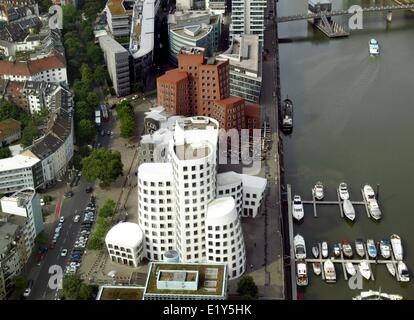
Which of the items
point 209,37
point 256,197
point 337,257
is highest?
point 209,37

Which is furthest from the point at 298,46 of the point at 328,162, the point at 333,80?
the point at 328,162

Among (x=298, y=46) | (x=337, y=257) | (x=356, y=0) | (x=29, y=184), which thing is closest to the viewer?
(x=337, y=257)

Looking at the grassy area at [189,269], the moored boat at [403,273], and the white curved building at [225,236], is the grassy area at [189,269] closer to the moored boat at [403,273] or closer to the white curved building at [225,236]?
the white curved building at [225,236]

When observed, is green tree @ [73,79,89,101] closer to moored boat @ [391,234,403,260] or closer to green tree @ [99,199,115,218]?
green tree @ [99,199,115,218]

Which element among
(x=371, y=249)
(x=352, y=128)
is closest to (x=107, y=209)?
(x=371, y=249)

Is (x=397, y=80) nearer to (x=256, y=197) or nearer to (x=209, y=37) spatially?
(x=209, y=37)

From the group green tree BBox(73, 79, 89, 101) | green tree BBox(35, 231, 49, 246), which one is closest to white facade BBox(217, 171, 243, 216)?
green tree BBox(35, 231, 49, 246)

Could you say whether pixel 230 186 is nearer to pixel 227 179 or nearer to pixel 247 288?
pixel 227 179

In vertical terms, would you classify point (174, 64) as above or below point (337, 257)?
above
